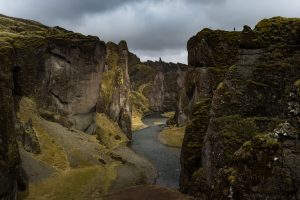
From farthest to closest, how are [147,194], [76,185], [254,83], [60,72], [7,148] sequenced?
[60,72], [76,185], [147,194], [7,148], [254,83]

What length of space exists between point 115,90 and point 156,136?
2155 cm

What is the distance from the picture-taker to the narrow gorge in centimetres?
3175

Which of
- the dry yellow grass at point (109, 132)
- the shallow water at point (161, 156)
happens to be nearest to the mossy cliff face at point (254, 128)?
the shallow water at point (161, 156)

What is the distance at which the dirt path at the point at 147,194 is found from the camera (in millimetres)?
63416

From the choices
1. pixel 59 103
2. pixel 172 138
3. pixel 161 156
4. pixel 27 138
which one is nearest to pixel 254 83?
pixel 27 138

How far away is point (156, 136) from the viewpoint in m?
152

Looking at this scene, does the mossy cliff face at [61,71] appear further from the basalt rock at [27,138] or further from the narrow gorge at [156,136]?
the basalt rock at [27,138]

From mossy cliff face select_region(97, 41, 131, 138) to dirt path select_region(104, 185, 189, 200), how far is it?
65220 mm

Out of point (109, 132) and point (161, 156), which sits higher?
point (109, 132)

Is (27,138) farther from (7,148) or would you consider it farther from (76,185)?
(7,148)

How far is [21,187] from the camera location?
214 feet

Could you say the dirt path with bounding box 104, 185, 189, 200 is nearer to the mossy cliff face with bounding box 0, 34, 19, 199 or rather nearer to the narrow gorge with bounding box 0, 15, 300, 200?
the narrow gorge with bounding box 0, 15, 300, 200

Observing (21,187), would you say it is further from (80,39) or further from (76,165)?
(80,39)

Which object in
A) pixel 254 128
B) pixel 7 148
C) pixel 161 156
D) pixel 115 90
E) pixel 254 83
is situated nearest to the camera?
pixel 254 128
